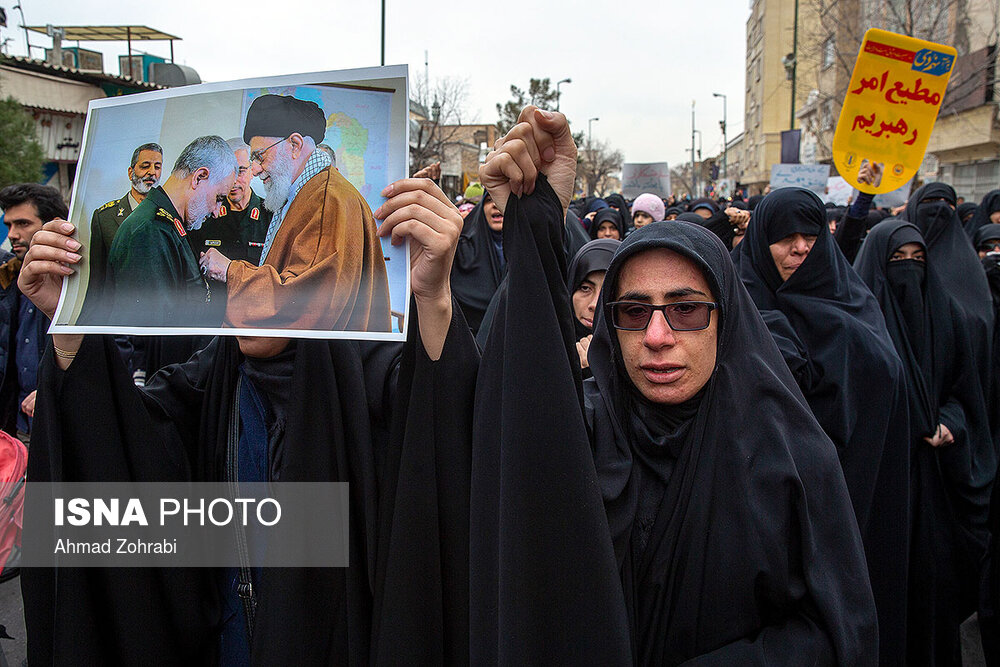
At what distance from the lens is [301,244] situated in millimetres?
1564

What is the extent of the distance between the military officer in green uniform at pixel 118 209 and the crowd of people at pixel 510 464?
0.19ft

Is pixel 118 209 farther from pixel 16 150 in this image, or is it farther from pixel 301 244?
pixel 16 150

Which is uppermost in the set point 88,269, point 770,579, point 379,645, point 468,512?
point 88,269

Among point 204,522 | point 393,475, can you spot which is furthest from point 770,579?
point 204,522

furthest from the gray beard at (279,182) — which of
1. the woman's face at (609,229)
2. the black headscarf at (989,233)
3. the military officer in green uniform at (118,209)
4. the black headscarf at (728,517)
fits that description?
the woman's face at (609,229)

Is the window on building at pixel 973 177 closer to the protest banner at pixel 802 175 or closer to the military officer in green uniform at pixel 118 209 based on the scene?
the protest banner at pixel 802 175

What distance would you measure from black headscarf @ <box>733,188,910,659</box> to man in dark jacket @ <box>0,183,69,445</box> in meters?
3.57

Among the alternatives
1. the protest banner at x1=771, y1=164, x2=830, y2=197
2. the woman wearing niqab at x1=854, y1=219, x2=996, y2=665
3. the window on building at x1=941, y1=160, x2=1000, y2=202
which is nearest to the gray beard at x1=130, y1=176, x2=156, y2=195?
the woman wearing niqab at x1=854, y1=219, x2=996, y2=665

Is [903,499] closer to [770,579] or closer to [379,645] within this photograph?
[770,579]

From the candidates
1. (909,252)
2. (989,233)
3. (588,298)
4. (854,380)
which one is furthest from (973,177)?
(588,298)

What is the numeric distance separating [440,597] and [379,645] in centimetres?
16

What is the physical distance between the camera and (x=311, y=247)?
5.10ft

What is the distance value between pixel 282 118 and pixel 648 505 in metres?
1.18

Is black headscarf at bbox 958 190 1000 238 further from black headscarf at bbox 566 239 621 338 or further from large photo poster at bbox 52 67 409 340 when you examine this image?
large photo poster at bbox 52 67 409 340
